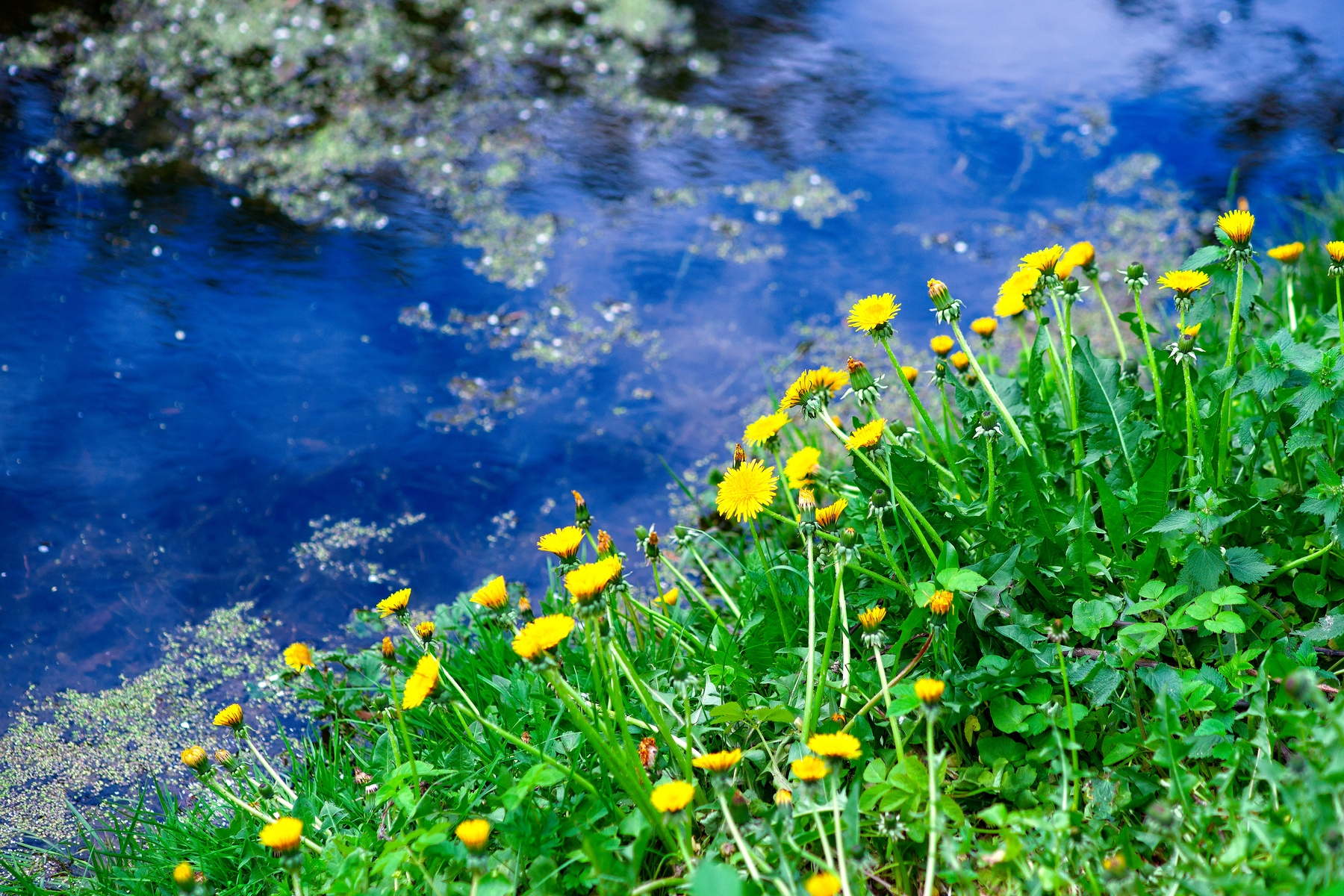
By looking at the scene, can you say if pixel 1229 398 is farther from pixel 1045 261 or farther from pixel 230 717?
pixel 230 717

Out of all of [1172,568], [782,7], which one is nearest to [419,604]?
[1172,568]

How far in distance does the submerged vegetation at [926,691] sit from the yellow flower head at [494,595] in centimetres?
1

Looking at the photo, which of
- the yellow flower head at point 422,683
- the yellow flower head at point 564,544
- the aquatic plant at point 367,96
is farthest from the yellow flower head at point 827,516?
the aquatic plant at point 367,96

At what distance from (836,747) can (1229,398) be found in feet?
2.96

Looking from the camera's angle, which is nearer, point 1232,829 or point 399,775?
point 1232,829

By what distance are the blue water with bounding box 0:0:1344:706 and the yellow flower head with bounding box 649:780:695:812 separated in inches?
46.5

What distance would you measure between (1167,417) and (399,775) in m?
1.43

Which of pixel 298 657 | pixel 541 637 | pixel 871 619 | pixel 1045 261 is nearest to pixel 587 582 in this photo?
pixel 541 637

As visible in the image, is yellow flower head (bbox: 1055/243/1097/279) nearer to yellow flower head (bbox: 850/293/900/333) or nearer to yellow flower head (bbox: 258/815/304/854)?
yellow flower head (bbox: 850/293/900/333)

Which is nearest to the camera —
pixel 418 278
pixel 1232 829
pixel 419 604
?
pixel 1232 829

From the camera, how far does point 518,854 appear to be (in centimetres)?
145

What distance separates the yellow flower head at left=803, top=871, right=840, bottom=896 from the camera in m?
1.21

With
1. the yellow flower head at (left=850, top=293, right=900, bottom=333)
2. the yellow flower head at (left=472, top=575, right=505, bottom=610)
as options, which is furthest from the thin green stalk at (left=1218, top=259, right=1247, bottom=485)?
the yellow flower head at (left=472, top=575, right=505, bottom=610)

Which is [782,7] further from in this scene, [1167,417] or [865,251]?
[1167,417]
